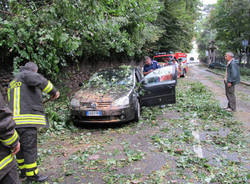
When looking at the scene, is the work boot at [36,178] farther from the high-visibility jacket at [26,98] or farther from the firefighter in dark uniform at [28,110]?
the high-visibility jacket at [26,98]

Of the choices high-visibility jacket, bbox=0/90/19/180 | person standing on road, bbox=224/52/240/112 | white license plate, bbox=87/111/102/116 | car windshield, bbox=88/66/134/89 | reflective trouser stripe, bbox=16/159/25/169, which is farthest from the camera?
person standing on road, bbox=224/52/240/112

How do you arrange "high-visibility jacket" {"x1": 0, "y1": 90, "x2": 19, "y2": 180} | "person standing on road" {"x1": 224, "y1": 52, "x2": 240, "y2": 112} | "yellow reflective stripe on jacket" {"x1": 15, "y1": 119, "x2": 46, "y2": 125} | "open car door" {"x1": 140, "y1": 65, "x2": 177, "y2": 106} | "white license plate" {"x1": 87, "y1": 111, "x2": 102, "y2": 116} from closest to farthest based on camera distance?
"high-visibility jacket" {"x1": 0, "y1": 90, "x2": 19, "y2": 180} < "yellow reflective stripe on jacket" {"x1": 15, "y1": 119, "x2": 46, "y2": 125} < "white license plate" {"x1": 87, "y1": 111, "x2": 102, "y2": 116} < "open car door" {"x1": 140, "y1": 65, "x2": 177, "y2": 106} < "person standing on road" {"x1": 224, "y1": 52, "x2": 240, "y2": 112}

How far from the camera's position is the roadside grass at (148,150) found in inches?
149

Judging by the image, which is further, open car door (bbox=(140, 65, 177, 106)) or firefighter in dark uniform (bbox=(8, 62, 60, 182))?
open car door (bbox=(140, 65, 177, 106))

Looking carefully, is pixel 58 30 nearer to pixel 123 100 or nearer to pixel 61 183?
pixel 123 100

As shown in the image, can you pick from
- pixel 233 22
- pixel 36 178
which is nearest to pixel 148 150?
pixel 36 178

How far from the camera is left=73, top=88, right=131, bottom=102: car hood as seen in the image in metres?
6.24

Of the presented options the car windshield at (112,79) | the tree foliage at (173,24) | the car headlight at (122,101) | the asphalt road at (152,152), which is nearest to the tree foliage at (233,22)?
the tree foliage at (173,24)

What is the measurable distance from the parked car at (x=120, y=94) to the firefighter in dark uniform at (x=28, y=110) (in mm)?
2499

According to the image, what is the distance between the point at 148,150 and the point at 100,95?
225 centimetres

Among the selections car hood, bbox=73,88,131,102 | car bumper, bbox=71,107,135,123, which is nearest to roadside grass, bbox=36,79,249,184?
car bumper, bbox=71,107,135,123

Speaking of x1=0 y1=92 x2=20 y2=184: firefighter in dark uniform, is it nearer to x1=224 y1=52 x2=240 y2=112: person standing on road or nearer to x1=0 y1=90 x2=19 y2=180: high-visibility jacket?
x1=0 y1=90 x2=19 y2=180: high-visibility jacket

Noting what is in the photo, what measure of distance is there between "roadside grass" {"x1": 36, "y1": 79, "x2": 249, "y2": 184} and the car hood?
83 cm

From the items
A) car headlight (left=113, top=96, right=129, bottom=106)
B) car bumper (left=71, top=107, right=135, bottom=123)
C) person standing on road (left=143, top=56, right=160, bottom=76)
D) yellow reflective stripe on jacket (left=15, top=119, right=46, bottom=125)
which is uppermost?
person standing on road (left=143, top=56, right=160, bottom=76)
